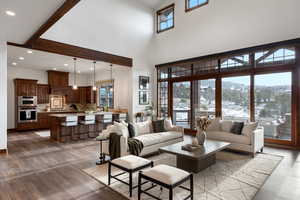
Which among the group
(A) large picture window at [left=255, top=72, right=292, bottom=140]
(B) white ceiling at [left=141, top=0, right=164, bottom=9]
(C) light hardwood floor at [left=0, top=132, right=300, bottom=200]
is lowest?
(C) light hardwood floor at [left=0, top=132, right=300, bottom=200]

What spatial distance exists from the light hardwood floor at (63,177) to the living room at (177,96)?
24 millimetres

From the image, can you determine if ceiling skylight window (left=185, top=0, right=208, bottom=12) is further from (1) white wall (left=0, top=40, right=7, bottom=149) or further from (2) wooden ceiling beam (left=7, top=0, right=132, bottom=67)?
(1) white wall (left=0, top=40, right=7, bottom=149)

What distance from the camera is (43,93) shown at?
30.0 feet

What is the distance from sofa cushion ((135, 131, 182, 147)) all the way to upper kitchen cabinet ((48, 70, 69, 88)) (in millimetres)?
7180

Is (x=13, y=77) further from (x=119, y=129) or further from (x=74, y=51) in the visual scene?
(x=119, y=129)

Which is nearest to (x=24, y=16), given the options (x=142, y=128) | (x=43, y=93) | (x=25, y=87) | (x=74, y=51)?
(x=74, y=51)

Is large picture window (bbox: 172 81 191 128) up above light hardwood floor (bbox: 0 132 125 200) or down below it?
above

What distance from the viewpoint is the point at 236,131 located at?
16.1 feet

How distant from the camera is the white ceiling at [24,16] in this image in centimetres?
291

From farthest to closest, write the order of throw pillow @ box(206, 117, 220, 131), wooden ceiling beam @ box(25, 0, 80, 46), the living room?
Result: throw pillow @ box(206, 117, 220, 131) → the living room → wooden ceiling beam @ box(25, 0, 80, 46)

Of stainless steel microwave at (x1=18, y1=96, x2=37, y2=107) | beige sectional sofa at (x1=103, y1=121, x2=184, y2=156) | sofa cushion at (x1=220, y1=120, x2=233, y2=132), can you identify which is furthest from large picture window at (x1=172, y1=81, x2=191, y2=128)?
stainless steel microwave at (x1=18, y1=96, x2=37, y2=107)

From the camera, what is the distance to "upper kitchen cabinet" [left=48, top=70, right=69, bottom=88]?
9398 millimetres

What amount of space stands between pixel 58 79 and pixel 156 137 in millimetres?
7586

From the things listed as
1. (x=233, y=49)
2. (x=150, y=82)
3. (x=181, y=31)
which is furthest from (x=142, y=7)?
(x=233, y=49)
